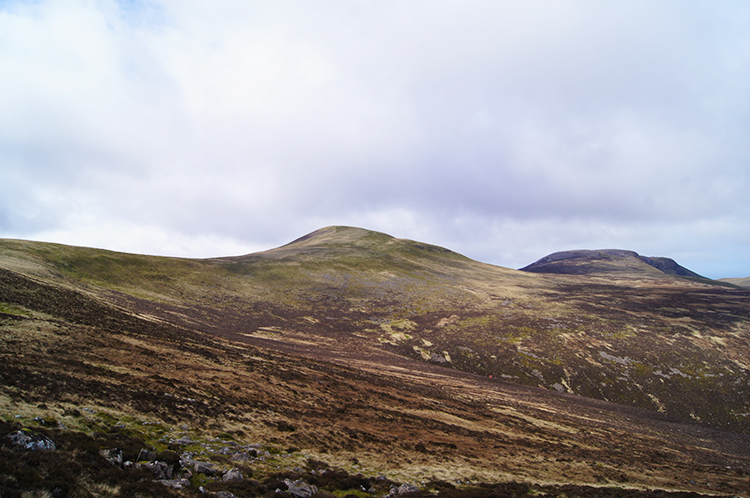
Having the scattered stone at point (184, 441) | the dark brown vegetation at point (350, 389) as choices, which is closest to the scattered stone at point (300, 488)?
the dark brown vegetation at point (350, 389)

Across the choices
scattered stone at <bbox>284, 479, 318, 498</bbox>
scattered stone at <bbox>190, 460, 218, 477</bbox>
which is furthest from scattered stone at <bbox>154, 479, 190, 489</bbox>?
scattered stone at <bbox>284, 479, 318, 498</bbox>

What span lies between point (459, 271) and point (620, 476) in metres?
139

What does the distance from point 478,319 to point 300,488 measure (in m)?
81.8

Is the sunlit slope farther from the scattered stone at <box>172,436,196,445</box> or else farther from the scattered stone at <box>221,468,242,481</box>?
the scattered stone at <box>221,468,242,481</box>

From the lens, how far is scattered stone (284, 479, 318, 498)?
50.9ft

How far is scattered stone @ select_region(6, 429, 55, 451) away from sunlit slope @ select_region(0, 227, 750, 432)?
45712 mm

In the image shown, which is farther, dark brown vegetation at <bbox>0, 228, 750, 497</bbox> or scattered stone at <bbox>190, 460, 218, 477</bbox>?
dark brown vegetation at <bbox>0, 228, 750, 497</bbox>

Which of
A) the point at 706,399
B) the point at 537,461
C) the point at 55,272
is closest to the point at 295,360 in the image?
the point at 537,461

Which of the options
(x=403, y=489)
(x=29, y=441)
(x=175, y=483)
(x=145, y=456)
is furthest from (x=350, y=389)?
(x=29, y=441)

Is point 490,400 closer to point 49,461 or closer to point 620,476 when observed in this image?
point 620,476

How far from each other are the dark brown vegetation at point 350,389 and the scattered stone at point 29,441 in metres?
0.57

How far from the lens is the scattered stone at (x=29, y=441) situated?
1219cm

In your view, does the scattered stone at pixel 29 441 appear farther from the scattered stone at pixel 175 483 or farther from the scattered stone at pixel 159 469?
the scattered stone at pixel 175 483

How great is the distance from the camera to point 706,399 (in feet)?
190
